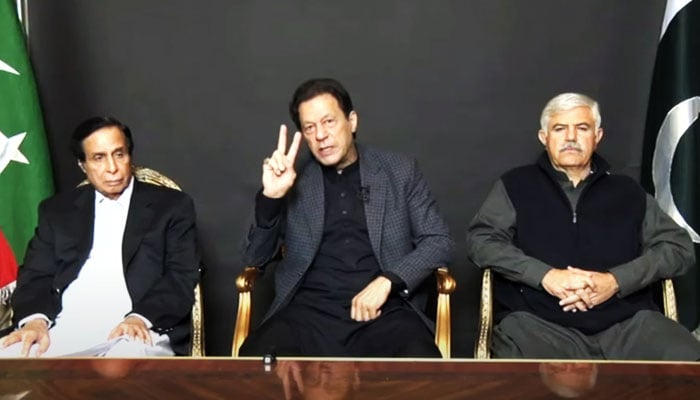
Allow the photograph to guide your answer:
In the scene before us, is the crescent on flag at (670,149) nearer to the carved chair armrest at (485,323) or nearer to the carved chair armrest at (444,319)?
the carved chair armrest at (485,323)

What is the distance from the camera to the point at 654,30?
12.0 feet

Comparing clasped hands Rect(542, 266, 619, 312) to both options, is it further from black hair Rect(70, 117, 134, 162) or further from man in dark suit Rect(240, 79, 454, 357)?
black hair Rect(70, 117, 134, 162)

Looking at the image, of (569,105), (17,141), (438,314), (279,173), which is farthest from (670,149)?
(17,141)

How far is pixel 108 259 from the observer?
3.04 meters

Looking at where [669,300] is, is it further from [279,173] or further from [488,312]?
[279,173]

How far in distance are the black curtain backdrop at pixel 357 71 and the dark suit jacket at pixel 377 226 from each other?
1.99 feet

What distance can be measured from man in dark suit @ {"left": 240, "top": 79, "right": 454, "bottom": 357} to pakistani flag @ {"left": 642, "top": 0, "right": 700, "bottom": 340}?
37.1 inches

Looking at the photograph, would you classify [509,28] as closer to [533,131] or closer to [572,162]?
[533,131]

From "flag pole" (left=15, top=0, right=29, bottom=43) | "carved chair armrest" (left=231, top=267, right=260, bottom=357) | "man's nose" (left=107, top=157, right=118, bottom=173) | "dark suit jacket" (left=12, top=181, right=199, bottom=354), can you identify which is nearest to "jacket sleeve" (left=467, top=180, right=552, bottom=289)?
"carved chair armrest" (left=231, top=267, right=260, bottom=357)

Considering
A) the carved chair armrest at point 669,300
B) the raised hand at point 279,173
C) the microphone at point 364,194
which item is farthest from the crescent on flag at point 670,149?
the raised hand at point 279,173

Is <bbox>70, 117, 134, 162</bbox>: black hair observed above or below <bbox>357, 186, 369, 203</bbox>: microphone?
above

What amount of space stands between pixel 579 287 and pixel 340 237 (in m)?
0.83

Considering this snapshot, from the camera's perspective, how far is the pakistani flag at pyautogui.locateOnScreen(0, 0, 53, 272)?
335cm

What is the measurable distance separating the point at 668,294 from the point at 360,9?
1.65 meters
